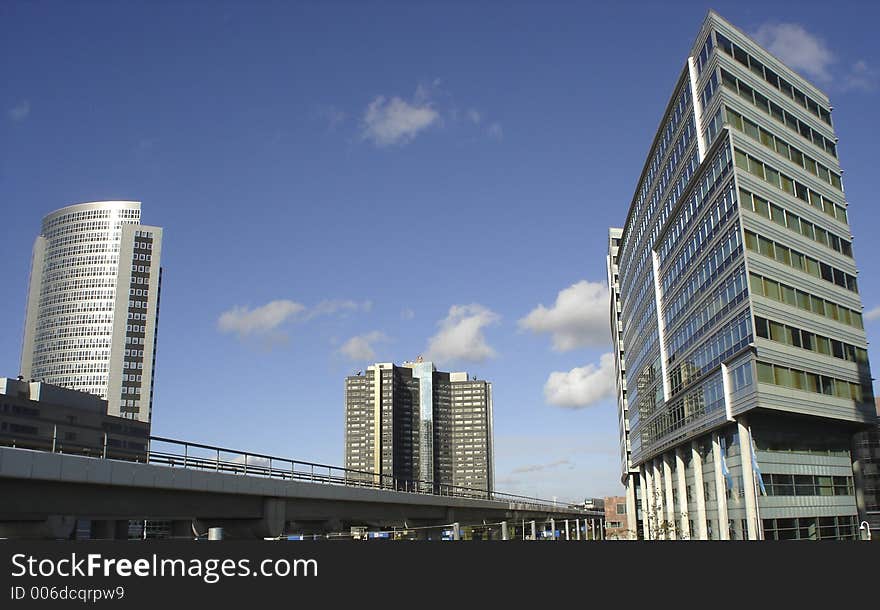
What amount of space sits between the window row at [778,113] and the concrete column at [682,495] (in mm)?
30115

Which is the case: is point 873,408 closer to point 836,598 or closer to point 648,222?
point 648,222

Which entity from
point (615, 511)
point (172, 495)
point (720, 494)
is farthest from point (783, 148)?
point (615, 511)

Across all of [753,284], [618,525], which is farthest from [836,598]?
[618,525]

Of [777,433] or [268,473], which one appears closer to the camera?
[268,473]

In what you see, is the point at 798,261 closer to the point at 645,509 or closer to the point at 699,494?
the point at 699,494

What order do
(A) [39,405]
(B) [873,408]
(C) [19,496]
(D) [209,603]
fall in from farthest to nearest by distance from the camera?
(A) [39,405] → (B) [873,408] → (C) [19,496] → (D) [209,603]

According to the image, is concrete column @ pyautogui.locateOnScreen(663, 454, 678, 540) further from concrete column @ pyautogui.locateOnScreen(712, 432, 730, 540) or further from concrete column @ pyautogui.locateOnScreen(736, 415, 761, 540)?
concrete column @ pyautogui.locateOnScreen(736, 415, 761, 540)

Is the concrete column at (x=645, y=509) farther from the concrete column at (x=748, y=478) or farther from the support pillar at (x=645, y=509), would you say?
the concrete column at (x=748, y=478)

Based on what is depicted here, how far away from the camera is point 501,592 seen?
11.6 metres

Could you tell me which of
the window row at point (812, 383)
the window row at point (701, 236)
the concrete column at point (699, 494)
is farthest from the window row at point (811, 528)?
the window row at point (701, 236)

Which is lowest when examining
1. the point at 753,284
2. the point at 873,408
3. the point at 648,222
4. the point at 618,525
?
the point at 618,525

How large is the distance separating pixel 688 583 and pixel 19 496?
68.2 feet

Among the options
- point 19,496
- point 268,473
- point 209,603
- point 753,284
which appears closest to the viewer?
point 209,603

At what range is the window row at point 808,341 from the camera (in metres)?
54.2
